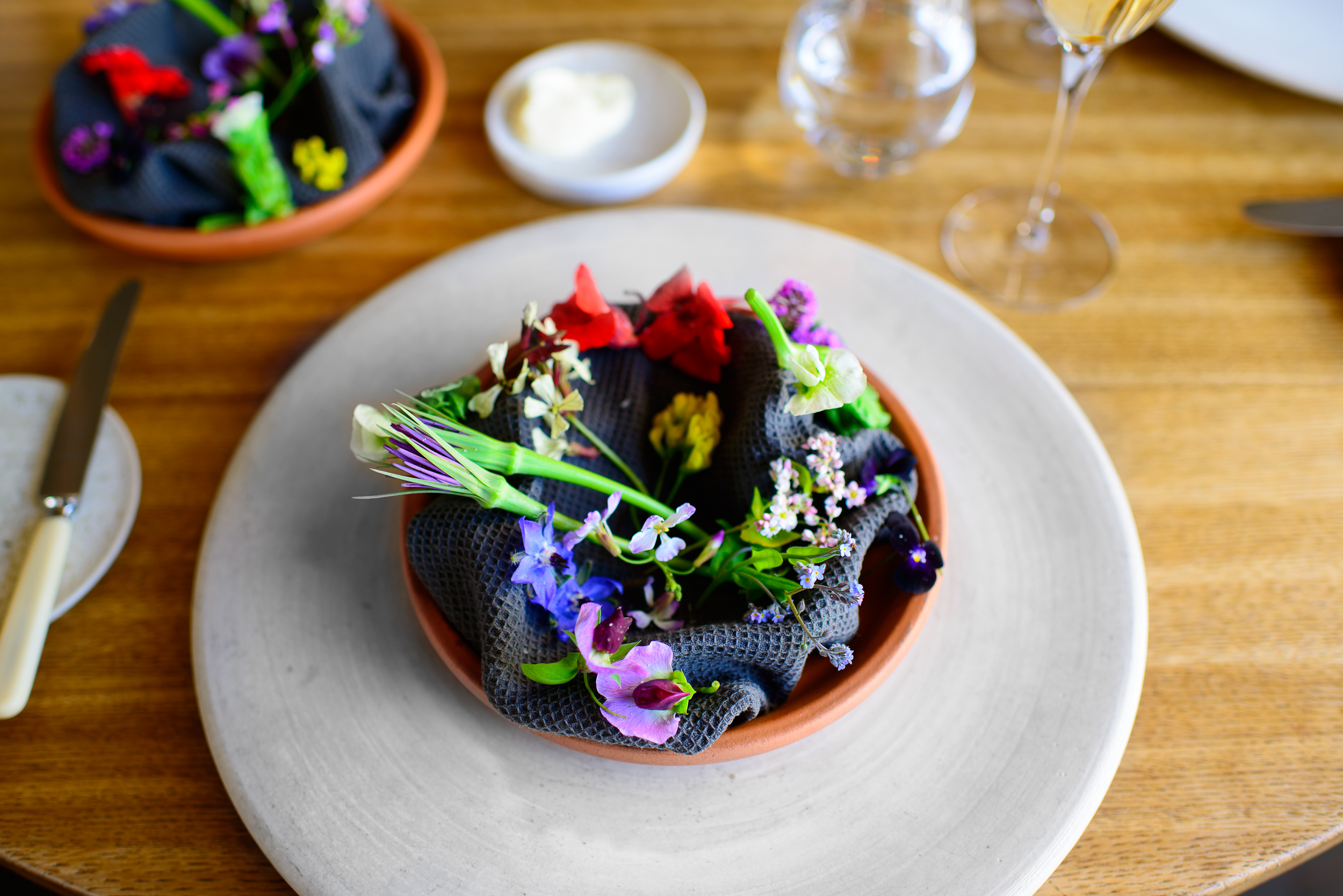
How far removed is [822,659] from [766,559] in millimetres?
69

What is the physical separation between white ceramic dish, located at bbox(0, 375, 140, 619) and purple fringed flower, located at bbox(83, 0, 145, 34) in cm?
25

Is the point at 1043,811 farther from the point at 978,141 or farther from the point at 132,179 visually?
the point at 132,179

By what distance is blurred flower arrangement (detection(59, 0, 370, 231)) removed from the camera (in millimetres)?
524

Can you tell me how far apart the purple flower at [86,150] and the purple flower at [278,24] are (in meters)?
0.12

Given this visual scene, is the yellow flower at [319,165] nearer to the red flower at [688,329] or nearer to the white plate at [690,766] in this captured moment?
the white plate at [690,766]

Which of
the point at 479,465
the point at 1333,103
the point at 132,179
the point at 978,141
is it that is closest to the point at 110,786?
the point at 479,465

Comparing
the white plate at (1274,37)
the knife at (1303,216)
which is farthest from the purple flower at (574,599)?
the white plate at (1274,37)

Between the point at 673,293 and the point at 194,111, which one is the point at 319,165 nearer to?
the point at 194,111

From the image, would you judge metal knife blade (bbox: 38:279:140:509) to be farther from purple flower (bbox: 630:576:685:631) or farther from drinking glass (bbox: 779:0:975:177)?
drinking glass (bbox: 779:0:975:177)

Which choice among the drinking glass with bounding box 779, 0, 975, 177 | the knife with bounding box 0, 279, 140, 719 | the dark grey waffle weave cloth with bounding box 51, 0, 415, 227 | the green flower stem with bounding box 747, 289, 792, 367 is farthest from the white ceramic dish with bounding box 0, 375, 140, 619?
the drinking glass with bounding box 779, 0, 975, 177

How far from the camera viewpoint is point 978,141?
62 centimetres

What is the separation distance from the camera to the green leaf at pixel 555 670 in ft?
1.04

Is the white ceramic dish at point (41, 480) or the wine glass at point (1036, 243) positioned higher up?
the wine glass at point (1036, 243)

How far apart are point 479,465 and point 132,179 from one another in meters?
0.35
